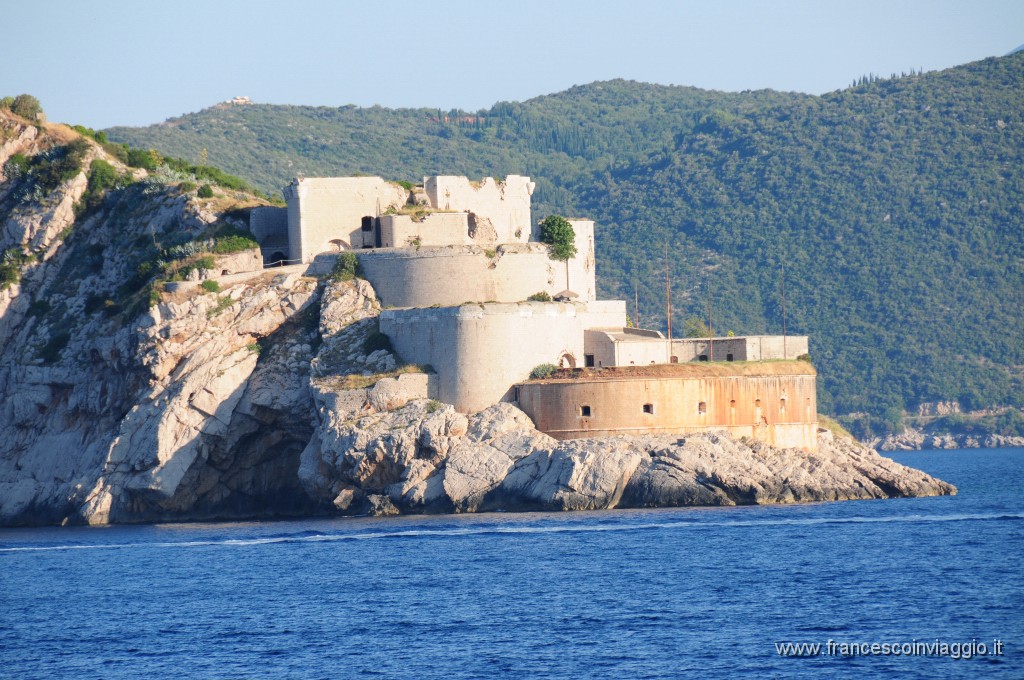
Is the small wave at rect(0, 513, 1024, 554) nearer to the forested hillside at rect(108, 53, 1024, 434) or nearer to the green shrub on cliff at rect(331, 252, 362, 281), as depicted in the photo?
the green shrub on cliff at rect(331, 252, 362, 281)

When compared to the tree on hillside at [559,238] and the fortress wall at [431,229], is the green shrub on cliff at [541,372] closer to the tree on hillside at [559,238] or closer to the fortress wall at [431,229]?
the tree on hillside at [559,238]

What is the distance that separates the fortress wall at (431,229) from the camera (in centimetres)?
7494

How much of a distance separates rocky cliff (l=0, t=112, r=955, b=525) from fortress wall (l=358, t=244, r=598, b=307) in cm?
131

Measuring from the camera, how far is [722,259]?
495ft

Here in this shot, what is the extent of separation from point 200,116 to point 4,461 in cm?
11644

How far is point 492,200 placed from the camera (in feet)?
263

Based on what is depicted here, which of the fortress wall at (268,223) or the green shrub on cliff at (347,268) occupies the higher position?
the fortress wall at (268,223)

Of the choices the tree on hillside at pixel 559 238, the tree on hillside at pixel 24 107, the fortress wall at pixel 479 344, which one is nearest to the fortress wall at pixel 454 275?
the tree on hillside at pixel 559 238

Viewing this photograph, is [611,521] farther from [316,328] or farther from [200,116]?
[200,116]

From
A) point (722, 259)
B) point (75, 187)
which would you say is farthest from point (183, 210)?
point (722, 259)

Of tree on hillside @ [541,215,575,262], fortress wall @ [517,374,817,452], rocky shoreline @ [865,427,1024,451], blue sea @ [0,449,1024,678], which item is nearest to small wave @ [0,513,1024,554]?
blue sea @ [0,449,1024,678]

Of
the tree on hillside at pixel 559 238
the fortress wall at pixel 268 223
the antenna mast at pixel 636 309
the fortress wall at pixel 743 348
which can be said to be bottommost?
the fortress wall at pixel 743 348

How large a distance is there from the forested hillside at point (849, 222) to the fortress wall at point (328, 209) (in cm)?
6752

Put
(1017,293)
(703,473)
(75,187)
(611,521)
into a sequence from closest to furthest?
(611,521) → (703,473) → (75,187) → (1017,293)
